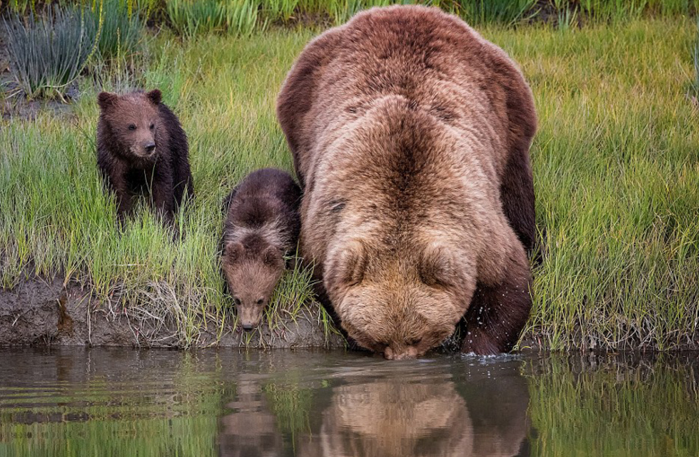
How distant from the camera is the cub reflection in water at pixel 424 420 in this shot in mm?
4715

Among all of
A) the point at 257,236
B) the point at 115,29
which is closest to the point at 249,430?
the point at 257,236

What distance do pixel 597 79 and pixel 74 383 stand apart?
20.2ft

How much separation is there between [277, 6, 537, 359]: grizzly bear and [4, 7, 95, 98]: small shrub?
325 centimetres

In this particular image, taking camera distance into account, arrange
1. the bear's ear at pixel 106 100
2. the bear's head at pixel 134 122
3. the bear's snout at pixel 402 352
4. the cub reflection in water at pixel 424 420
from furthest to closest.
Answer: the bear's ear at pixel 106 100
the bear's head at pixel 134 122
the bear's snout at pixel 402 352
the cub reflection in water at pixel 424 420

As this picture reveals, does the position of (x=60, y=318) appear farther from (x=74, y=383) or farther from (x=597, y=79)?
(x=597, y=79)

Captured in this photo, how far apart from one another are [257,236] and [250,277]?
1.30 feet

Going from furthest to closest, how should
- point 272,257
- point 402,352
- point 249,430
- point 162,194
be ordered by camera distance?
point 162,194 < point 272,257 < point 402,352 < point 249,430

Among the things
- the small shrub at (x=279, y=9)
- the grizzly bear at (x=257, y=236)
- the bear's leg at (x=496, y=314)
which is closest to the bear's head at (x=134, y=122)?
the grizzly bear at (x=257, y=236)

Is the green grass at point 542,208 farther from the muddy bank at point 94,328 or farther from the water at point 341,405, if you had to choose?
the water at point 341,405

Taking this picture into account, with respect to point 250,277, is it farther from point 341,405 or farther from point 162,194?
point 341,405

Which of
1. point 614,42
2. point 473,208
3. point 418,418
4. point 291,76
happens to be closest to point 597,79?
point 614,42

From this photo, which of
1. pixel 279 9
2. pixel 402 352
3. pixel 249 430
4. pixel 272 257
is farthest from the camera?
pixel 279 9

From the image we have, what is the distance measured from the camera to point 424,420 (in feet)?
16.9

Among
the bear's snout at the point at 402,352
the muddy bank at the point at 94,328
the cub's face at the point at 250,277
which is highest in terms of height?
the bear's snout at the point at 402,352
